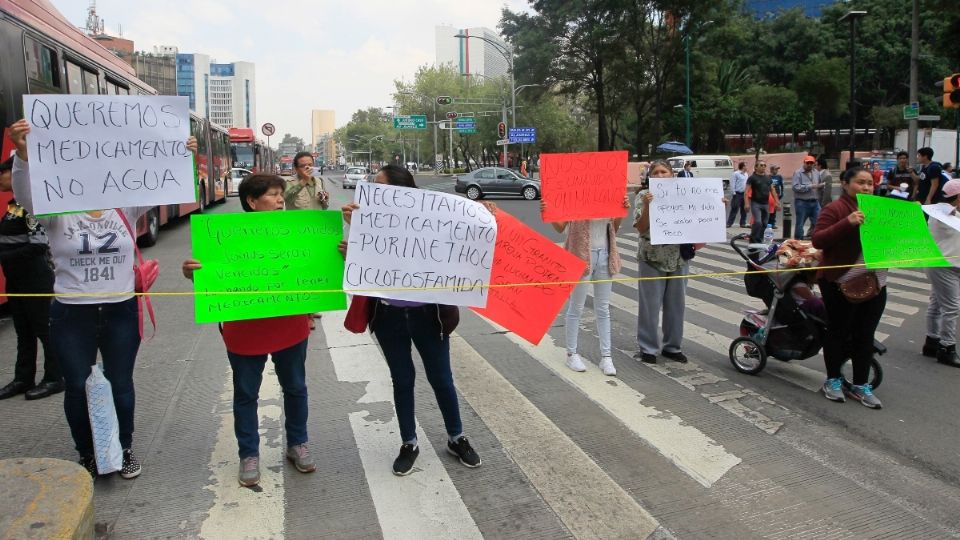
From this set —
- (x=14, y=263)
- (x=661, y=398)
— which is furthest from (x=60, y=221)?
(x=661, y=398)

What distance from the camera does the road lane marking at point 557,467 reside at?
11.6ft

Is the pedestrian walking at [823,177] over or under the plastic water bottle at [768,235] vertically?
over

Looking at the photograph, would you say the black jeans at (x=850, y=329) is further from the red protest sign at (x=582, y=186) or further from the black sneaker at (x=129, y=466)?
the black sneaker at (x=129, y=466)

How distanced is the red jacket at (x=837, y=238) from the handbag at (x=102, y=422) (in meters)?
4.74

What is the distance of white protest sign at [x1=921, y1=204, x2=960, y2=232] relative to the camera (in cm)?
591

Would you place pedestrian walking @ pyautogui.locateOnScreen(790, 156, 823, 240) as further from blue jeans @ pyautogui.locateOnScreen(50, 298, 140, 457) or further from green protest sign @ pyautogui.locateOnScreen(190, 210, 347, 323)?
blue jeans @ pyautogui.locateOnScreen(50, 298, 140, 457)

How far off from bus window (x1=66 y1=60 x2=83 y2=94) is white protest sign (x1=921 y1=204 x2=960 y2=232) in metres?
11.2

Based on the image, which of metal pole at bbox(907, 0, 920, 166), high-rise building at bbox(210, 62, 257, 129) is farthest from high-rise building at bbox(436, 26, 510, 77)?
metal pole at bbox(907, 0, 920, 166)

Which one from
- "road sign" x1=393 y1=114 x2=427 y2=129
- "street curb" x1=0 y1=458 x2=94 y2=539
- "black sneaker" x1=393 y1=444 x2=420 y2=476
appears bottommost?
"black sneaker" x1=393 y1=444 x2=420 y2=476

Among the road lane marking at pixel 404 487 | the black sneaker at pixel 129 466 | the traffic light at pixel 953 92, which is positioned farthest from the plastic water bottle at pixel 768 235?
the black sneaker at pixel 129 466

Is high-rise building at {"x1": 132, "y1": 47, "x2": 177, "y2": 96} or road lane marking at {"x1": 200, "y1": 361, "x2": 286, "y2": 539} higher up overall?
high-rise building at {"x1": 132, "y1": 47, "x2": 177, "y2": 96}

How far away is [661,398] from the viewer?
536 centimetres

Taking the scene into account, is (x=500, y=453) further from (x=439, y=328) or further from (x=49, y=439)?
(x=49, y=439)

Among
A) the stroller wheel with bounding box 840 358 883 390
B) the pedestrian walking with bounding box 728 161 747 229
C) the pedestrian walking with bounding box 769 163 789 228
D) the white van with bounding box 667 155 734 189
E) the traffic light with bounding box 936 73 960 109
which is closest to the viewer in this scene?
the stroller wheel with bounding box 840 358 883 390
